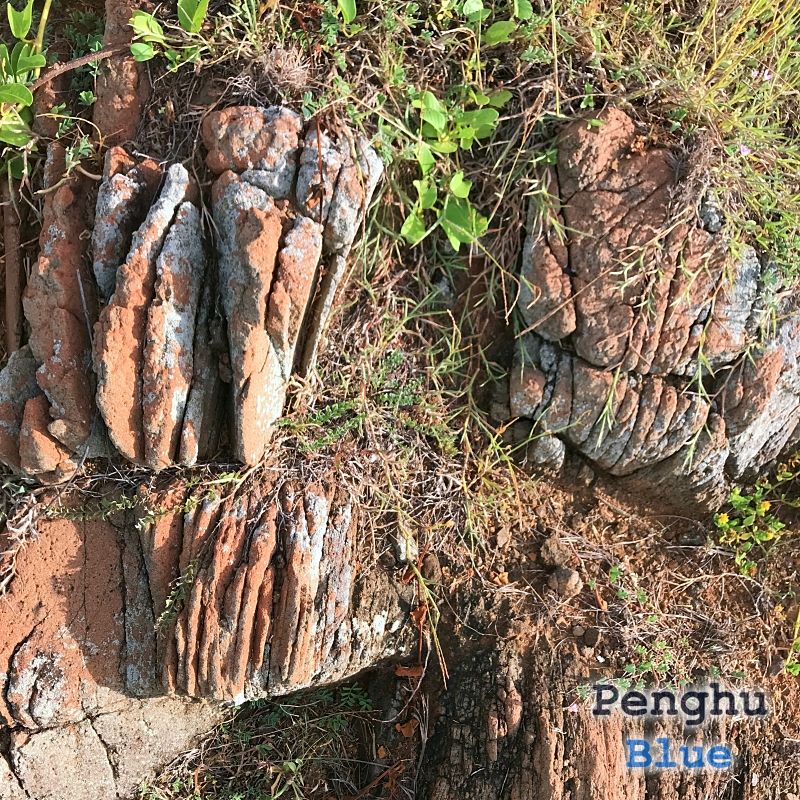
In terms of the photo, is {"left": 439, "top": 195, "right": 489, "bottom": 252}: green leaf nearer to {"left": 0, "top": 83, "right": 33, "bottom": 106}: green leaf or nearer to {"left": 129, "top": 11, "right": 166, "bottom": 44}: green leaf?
{"left": 129, "top": 11, "right": 166, "bottom": 44}: green leaf

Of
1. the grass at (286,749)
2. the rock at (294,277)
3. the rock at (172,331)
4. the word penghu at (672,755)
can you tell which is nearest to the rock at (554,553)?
the word penghu at (672,755)

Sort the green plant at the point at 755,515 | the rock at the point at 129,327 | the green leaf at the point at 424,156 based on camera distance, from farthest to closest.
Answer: the green plant at the point at 755,515, the green leaf at the point at 424,156, the rock at the point at 129,327

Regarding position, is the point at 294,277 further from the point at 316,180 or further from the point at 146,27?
the point at 146,27

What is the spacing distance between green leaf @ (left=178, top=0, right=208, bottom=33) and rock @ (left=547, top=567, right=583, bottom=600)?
2707mm

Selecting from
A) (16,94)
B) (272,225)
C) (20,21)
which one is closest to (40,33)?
(20,21)

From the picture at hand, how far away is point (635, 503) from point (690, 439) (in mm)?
442

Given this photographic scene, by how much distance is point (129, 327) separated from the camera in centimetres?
243

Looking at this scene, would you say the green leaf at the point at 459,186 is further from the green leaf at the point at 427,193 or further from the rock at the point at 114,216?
the rock at the point at 114,216

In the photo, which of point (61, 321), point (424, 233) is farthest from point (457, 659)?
point (61, 321)

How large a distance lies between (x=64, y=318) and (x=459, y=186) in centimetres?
166

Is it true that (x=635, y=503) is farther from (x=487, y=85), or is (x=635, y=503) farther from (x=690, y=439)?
(x=487, y=85)

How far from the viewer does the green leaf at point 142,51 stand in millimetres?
2494

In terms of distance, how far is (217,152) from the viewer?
2.55m

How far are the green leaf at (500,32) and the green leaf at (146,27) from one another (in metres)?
1.30
